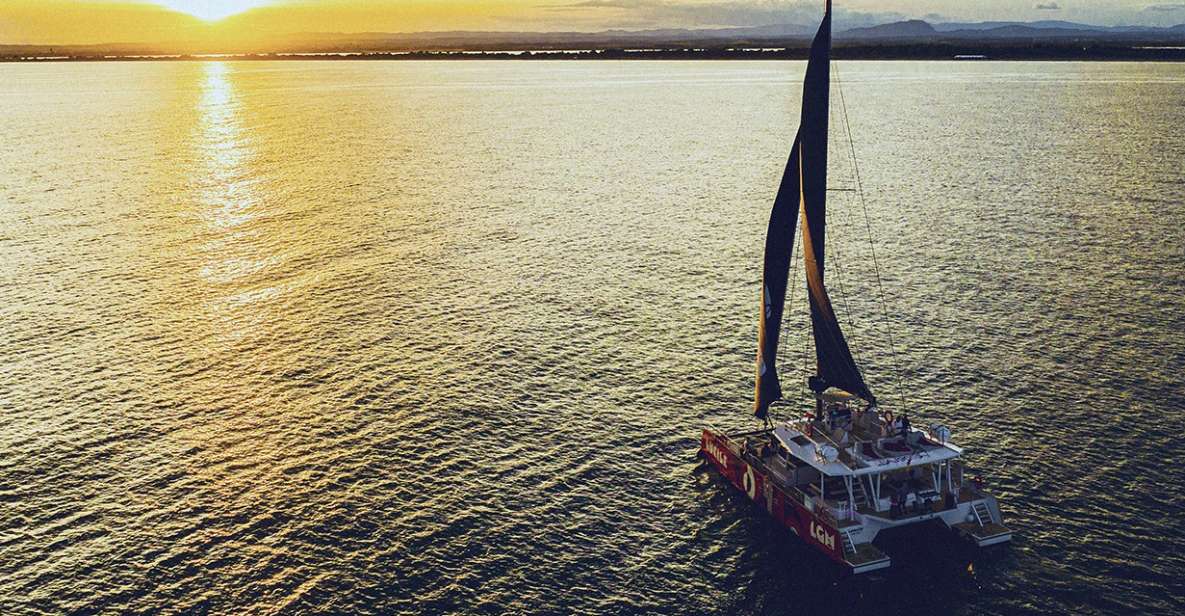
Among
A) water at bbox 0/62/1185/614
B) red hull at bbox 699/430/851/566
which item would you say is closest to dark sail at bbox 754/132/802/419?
red hull at bbox 699/430/851/566

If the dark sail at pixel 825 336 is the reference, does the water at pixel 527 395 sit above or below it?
below

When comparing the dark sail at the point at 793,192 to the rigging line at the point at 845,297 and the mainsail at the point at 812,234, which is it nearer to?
the mainsail at the point at 812,234

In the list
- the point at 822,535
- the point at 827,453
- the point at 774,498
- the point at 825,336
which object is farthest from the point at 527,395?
the point at 822,535

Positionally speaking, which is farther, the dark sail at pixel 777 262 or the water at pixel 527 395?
the dark sail at pixel 777 262

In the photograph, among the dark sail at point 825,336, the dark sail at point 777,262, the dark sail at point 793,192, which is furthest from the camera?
the dark sail at point 777,262

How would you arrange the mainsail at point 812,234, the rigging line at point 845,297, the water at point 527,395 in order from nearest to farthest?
the water at point 527,395 < the mainsail at point 812,234 < the rigging line at point 845,297

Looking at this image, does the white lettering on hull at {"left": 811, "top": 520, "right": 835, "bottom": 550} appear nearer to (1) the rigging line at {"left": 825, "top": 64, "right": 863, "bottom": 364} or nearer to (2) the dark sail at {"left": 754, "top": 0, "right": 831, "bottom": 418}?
(2) the dark sail at {"left": 754, "top": 0, "right": 831, "bottom": 418}

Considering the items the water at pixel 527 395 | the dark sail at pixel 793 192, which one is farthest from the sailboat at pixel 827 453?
the water at pixel 527 395
